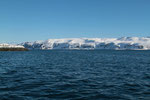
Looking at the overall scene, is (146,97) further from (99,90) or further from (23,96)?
(23,96)

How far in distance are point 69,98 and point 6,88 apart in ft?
28.0

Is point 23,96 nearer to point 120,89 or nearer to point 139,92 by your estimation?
point 120,89

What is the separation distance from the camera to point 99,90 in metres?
18.9

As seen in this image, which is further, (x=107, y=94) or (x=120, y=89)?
(x=120, y=89)

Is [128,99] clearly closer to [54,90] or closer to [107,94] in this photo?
[107,94]

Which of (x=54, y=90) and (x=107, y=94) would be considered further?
(x=54, y=90)

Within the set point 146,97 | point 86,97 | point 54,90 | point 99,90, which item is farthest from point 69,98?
point 146,97

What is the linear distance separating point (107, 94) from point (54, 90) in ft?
19.9

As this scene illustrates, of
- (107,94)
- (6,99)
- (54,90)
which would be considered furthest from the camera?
(54,90)

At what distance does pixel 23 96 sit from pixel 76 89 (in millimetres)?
6223

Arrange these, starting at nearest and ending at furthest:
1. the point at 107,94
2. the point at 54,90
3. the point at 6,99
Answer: the point at 6,99
the point at 107,94
the point at 54,90

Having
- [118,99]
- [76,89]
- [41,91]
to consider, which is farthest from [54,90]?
[118,99]

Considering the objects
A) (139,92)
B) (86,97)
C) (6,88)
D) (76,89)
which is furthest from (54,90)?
(139,92)

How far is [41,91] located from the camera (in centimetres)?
1820
